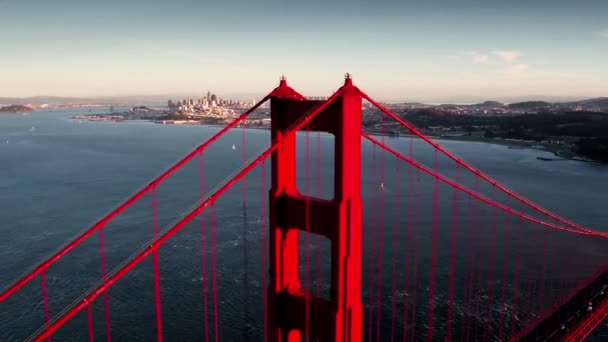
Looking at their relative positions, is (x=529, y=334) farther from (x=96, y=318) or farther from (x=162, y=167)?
(x=162, y=167)

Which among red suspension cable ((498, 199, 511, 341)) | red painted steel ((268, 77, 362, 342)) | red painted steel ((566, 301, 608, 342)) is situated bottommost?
red suspension cable ((498, 199, 511, 341))

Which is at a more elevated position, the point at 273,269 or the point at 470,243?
the point at 273,269

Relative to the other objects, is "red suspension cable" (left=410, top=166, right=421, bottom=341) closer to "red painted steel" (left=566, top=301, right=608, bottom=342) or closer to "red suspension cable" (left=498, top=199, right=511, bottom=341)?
"red suspension cable" (left=498, top=199, right=511, bottom=341)

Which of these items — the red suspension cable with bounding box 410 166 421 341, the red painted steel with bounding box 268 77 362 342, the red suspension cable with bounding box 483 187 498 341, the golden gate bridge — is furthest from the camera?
the red suspension cable with bounding box 410 166 421 341

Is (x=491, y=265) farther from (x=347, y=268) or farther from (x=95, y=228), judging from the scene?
(x=95, y=228)

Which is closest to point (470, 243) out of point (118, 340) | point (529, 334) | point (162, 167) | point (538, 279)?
point (538, 279)

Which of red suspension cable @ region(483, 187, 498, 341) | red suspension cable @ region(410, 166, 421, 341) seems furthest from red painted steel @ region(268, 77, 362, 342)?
→ red suspension cable @ region(483, 187, 498, 341)

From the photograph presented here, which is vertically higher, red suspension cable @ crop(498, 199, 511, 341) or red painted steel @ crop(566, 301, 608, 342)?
red painted steel @ crop(566, 301, 608, 342)

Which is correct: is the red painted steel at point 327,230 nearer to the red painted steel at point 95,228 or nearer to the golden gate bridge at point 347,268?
the golden gate bridge at point 347,268
